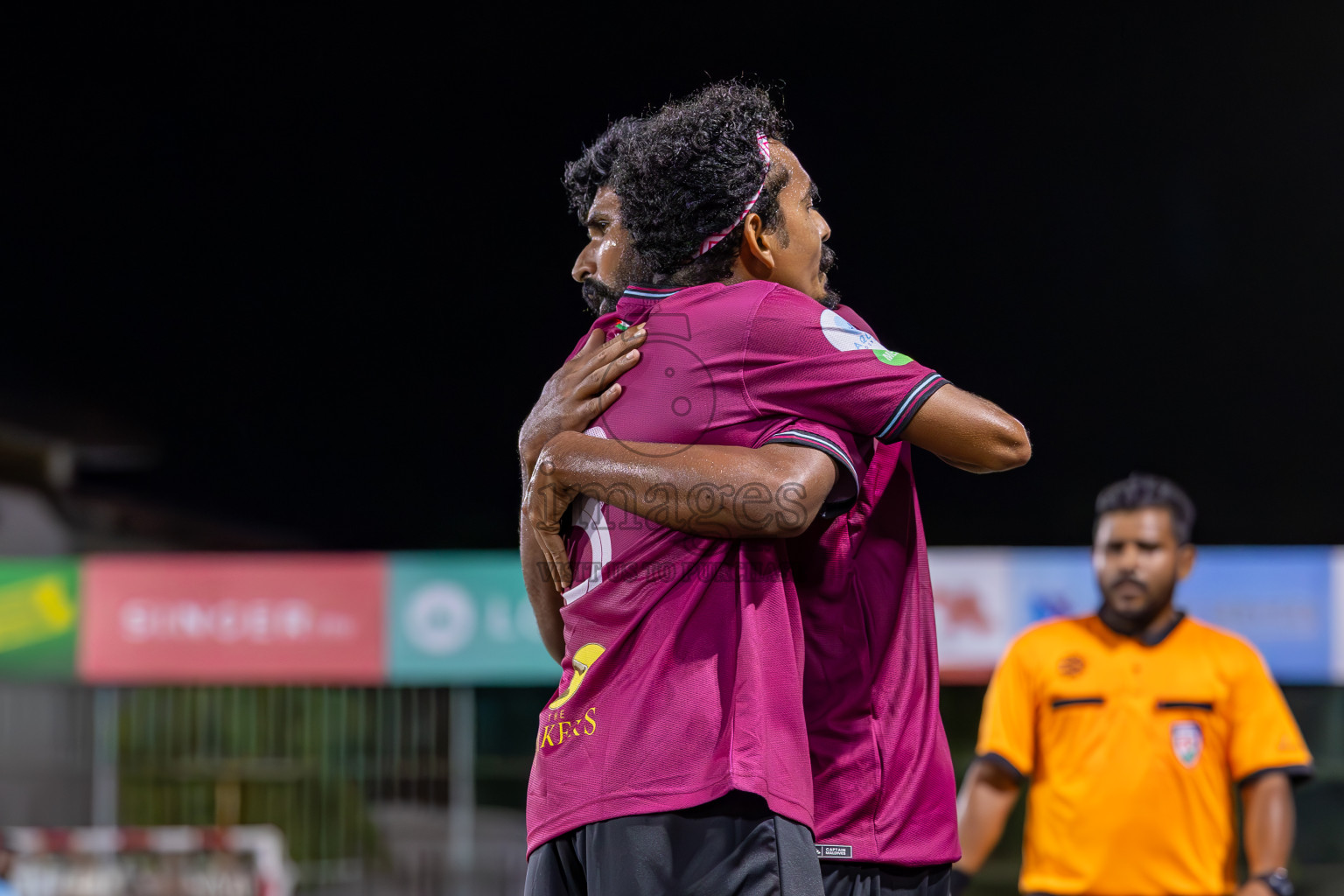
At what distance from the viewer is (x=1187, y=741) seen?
4027 millimetres

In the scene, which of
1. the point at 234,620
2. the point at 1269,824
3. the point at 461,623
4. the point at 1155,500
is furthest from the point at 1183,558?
the point at 234,620

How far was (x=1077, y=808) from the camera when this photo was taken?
4.04 meters

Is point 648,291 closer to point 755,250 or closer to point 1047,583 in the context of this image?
point 755,250

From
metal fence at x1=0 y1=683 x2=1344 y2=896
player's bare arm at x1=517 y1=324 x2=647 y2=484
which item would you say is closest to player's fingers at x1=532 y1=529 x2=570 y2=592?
player's bare arm at x1=517 y1=324 x2=647 y2=484

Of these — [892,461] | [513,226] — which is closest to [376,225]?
[513,226]

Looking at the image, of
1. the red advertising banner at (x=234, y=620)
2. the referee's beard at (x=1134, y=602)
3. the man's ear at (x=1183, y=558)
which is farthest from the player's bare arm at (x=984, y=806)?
the red advertising banner at (x=234, y=620)

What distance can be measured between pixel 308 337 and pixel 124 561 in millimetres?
8069

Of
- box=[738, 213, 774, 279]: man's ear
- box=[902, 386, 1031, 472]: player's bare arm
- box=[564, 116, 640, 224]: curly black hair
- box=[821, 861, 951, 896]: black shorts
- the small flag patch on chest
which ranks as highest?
box=[564, 116, 640, 224]: curly black hair

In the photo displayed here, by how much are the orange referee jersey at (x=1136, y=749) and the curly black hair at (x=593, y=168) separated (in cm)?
264

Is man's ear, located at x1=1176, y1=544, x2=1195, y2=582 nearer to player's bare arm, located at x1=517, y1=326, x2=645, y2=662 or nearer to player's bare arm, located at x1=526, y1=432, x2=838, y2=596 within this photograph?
player's bare arm, located at x1=517, y1=326, x2=645, y2=662

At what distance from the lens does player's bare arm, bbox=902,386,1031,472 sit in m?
1.54

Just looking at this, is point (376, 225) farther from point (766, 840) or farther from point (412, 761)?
point (766, 840)

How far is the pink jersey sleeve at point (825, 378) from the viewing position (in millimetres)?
1529

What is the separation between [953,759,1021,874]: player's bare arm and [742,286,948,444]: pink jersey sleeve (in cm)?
288
